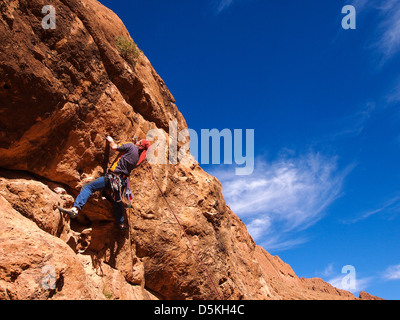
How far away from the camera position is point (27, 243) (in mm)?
4867

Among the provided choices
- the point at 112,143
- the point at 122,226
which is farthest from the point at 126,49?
the point at 122,226

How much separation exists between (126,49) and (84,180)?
14.3 ft

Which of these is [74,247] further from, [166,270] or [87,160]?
[166,270]

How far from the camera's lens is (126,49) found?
9.21 metres

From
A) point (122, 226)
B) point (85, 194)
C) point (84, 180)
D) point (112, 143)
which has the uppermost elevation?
point (112, 143)

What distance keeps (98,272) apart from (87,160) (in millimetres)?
2806

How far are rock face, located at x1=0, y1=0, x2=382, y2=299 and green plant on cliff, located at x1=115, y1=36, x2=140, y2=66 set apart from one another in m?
0.29

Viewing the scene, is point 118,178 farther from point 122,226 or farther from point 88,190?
point 122,226

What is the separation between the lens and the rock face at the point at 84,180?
17.5 ft

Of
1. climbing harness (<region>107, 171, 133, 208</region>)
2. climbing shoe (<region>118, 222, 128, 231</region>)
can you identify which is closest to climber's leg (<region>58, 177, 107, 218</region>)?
climbing harness (<region>107, 171, 133, 208</region>)

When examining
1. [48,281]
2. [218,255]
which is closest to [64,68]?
[48,281]

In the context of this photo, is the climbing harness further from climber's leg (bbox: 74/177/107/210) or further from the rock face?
the rock face

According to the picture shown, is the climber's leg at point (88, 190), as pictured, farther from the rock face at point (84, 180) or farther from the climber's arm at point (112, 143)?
the climber's arm at point (112, 143)

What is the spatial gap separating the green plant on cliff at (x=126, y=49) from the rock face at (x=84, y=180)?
0.29 metres
